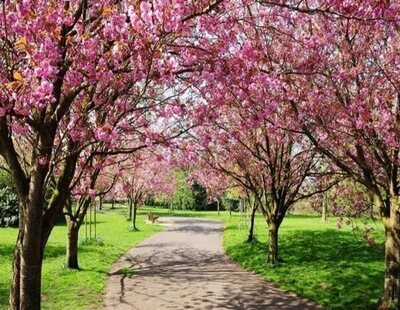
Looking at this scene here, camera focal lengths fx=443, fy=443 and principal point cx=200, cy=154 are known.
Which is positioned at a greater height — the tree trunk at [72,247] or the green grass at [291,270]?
the tree trunk at [72,247]

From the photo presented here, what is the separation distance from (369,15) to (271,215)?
1026cm

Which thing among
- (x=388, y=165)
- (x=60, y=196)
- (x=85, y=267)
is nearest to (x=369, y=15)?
(x=388, y=165)

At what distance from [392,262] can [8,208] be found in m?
30.1

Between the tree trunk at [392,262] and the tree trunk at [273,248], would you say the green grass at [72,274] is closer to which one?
the tree trunk at [273,248]

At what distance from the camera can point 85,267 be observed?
15.5 meters

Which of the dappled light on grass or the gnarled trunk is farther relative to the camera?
the dappled light on grass

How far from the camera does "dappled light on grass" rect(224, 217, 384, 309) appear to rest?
1116 cm

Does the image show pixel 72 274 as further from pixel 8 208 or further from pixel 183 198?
pixel 183 198

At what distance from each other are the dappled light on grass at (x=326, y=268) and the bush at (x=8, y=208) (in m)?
18.7

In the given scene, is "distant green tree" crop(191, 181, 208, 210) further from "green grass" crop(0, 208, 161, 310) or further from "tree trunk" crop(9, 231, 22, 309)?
"tree trunk" crop(9, 231, 22, 309)

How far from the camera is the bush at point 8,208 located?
33.0m

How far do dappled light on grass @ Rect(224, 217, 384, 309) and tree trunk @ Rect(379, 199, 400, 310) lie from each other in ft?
2.68

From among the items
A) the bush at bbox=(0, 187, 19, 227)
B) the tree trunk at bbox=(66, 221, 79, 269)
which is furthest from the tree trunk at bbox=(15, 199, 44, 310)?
the bush at bbox=(0, 187, 19, 227)

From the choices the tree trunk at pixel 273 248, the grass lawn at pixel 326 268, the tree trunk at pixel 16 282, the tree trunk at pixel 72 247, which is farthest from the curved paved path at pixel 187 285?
the tree trunk at pixel 16 282
